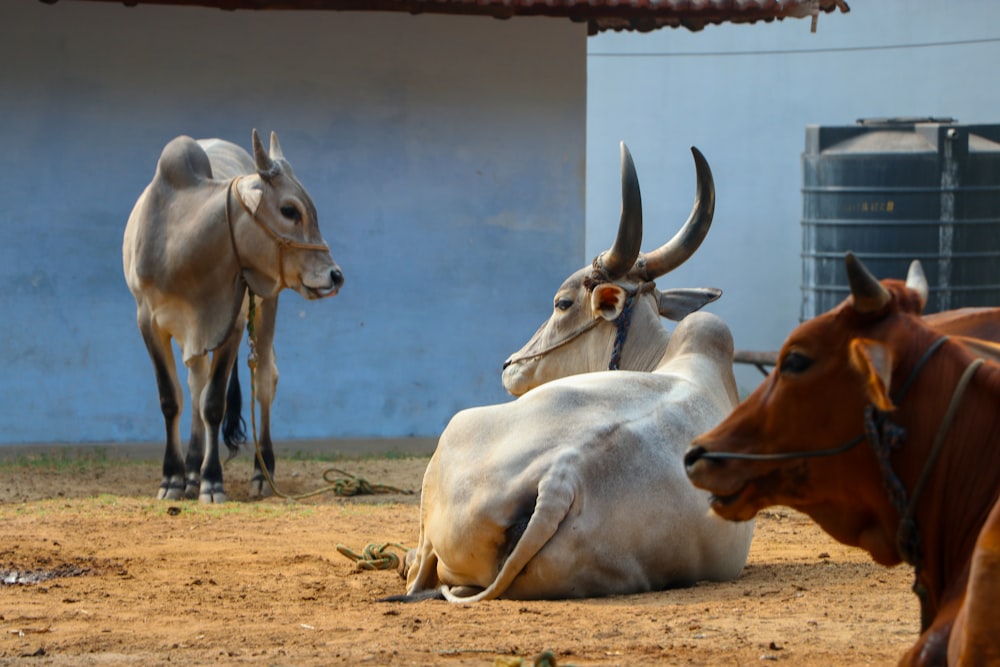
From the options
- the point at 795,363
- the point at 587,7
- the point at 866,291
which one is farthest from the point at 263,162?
the point at 866,291

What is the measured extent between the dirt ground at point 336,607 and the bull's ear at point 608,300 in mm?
1169

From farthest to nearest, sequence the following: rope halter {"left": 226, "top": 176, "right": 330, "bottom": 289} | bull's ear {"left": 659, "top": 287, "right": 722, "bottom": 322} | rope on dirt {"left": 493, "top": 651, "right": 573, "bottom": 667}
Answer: rope halter {"left": 226, "top": 176, "right": 330, "bottom": 289}
bull's ear {"left": 659, "top": 287, "right": 722, "bottom": 322}
rope on dirt {"left": 493, "top": 651, "right": 573, "bottom": 667}

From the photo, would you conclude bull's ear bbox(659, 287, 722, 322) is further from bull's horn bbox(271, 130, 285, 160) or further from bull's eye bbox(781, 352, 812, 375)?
bull's eye bbox(781, 352, 812, 375)

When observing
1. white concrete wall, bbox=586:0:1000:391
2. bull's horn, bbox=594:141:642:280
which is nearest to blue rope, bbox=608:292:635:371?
bull's horn, bbox=594:141:642:280

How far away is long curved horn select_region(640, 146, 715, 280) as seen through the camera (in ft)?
22.6

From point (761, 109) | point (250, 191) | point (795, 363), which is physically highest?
point (761, 109)

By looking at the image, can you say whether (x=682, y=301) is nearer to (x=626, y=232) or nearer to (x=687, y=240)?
(x=687, y=240)

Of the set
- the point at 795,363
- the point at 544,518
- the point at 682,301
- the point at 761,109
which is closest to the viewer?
the point at 795,363

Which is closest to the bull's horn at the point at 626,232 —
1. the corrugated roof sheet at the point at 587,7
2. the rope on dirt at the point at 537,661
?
the rope on dirt at the point at 537,661

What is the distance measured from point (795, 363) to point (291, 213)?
18.9ft

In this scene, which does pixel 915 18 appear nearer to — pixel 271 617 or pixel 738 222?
pixel 738 222

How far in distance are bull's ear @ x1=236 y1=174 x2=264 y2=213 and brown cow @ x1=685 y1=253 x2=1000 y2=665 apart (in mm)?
5716

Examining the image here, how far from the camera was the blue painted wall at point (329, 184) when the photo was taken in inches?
405

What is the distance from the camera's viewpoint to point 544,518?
4.85 meters
